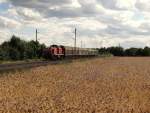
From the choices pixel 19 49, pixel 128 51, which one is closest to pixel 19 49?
pixel 19 49

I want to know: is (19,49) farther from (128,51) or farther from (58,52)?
(128,51)

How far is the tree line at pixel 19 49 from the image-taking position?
70688 millimetres

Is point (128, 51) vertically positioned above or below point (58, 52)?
below

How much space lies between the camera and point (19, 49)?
253 ft

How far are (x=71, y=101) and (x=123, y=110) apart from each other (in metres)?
2.01

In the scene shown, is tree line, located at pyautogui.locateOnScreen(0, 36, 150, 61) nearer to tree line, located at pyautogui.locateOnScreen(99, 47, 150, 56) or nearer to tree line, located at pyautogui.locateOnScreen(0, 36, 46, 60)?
tree line, located at pyautogui.locateOnScreen(0, 36, 46, 60)

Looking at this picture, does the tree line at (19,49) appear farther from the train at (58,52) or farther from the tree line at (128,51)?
the tree line at (128,51)

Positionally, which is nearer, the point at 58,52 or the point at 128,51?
the point at 58,52

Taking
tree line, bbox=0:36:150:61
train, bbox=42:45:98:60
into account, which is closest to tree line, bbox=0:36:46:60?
tree line, bbox=0:36:150:61

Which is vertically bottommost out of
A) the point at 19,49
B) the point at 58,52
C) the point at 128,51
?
the point at 128,51

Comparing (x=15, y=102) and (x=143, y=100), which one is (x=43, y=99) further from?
(x=143, y=100)

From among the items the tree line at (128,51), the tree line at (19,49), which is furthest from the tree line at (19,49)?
the tree line at (128,51)

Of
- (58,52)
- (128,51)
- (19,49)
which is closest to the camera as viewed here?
(58,52)

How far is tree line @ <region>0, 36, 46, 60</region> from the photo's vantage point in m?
70.7
